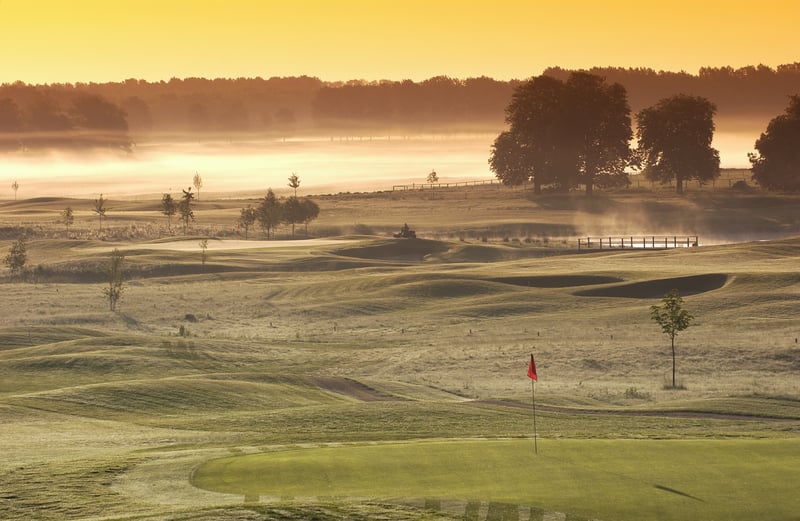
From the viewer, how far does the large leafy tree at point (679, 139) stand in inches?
7598

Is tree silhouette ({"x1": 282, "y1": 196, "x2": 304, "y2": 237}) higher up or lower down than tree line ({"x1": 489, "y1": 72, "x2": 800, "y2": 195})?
lower down

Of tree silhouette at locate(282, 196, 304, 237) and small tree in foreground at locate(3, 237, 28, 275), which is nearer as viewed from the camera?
small tree in foreground at locate(3, 237, 28, 275)

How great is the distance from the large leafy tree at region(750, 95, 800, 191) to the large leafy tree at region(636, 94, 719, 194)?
805 cm

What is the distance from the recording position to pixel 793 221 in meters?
169

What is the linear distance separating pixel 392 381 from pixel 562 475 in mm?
30671

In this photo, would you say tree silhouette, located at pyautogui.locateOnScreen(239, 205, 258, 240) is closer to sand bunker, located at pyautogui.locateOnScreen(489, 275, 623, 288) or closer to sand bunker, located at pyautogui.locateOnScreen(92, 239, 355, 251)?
sand bunker, located at pyautogui.locateOnScreen(92, 239, 355, 251)

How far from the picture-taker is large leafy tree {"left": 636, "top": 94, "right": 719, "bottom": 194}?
193 m

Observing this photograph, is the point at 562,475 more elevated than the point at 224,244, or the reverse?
the point at 562,475

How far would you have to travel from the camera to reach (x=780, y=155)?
7387 inches

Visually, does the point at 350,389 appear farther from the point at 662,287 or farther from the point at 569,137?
the point at 569,137

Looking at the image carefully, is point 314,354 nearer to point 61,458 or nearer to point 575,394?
point 575,394

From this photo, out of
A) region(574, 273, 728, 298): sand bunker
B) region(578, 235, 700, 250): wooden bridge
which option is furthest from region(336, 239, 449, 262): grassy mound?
region(574, 273, 728, 298): sand bunker

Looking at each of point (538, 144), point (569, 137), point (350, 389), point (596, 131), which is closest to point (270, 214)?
point (538, 144)

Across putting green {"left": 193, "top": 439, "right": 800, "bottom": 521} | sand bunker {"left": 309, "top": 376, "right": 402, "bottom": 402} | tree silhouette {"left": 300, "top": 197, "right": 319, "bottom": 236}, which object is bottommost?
sand bunker {"left": 309, "top": 376, "right": 402, "bottom": 402}
